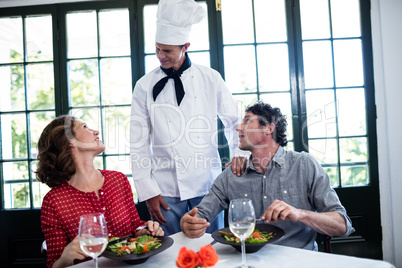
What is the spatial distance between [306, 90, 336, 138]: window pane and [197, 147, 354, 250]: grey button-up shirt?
1.22m

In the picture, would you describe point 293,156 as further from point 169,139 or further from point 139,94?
point 139,94

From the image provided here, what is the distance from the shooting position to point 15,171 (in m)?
2.97

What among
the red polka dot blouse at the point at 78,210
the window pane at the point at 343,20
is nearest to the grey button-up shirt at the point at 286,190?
the red polka dot blouse at the point at 78,210

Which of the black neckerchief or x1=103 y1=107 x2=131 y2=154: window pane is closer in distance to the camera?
the black neckerchief

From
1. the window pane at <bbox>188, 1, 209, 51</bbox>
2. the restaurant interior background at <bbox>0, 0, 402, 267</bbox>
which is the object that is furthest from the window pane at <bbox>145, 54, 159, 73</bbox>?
the window pane at <bbox>188, 1, 209, 51</bbox>

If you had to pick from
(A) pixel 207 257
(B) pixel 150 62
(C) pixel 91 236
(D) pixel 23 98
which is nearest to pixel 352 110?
(B) pixel 150 62

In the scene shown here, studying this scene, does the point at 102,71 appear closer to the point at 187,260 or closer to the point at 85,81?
the point at 85,81

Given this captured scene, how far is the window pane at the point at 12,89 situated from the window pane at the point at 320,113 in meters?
2.35

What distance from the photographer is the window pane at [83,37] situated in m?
2.93

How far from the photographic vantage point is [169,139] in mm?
2098

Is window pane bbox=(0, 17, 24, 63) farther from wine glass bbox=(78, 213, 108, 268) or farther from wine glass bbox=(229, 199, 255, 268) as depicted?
wine glass bbox=(229, 199, 255, 268)

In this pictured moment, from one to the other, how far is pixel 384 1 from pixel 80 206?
275 centimetres

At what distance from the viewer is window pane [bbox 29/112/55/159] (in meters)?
2.93

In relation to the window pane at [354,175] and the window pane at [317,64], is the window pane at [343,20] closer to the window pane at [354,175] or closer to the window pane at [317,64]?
the window pane at [317,64]
